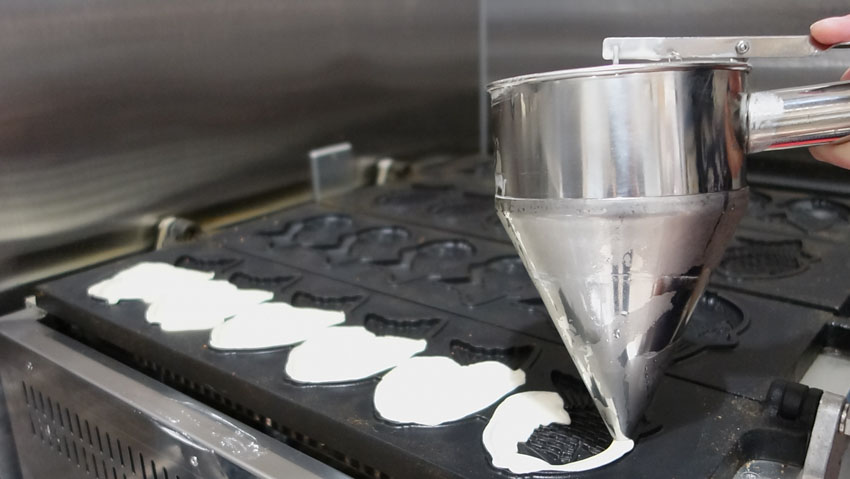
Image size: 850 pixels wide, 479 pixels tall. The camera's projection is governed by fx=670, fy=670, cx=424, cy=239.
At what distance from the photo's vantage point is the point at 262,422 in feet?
2.44

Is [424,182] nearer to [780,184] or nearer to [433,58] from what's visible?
[433,58]

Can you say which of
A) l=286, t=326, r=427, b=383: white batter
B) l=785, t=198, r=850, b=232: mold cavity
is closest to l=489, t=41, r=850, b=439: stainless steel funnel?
l=286, t=326, r=427, b=383: white batter

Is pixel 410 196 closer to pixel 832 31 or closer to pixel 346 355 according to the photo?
pixel 346 355

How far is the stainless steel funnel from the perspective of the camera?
1.59ft

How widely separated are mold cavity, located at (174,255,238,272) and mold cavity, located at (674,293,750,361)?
687mm

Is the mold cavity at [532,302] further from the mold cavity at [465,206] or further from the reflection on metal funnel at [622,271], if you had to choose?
the mold cavity at [465,206]

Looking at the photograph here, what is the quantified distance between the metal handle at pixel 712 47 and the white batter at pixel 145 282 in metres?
0.70

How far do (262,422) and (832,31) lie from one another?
663 millimetres

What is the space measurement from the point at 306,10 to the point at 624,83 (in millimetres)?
1076

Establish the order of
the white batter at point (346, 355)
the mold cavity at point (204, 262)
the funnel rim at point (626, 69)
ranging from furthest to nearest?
the mold cavity at point (204, 262), the white batter at point (346, 355), the funnel rim at point (626, 69)

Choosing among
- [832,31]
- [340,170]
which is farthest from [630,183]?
[340,170]

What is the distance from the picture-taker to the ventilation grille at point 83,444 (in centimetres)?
75

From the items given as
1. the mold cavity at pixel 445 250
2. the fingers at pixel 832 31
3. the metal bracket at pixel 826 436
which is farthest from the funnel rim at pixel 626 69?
the mold cavity at pixel 445 250

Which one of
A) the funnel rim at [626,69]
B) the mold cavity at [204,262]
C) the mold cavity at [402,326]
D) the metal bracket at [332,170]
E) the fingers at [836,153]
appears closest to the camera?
the funnel rim at [626,69]
